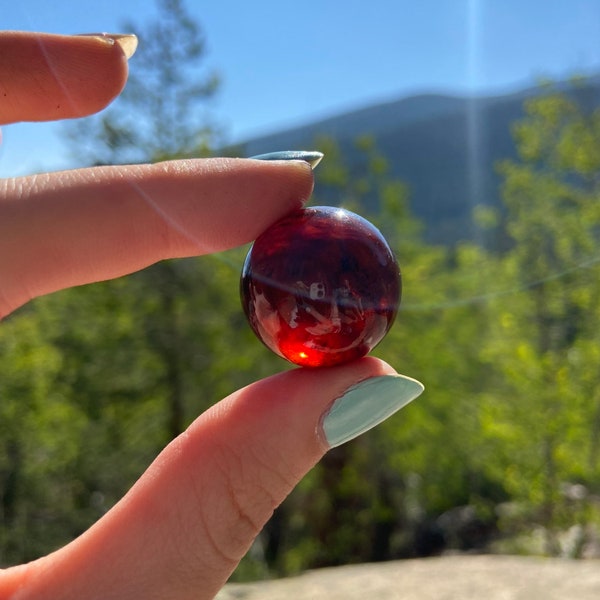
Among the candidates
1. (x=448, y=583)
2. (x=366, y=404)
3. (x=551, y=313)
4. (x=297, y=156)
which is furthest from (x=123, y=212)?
(x=551, y=313)

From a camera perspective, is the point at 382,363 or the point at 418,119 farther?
the point at 418,119

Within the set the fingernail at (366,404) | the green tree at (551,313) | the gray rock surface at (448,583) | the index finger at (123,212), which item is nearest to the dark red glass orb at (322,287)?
the fingernail at (366,404)

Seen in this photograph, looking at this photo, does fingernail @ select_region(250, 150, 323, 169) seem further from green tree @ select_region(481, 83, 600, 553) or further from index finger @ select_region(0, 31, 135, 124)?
green tree @ select_region(481, 83, 600, 553)

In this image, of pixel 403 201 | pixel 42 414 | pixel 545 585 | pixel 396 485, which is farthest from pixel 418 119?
pixel 396 485

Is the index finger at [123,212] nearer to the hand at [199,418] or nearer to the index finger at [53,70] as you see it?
the hand at [199,418]

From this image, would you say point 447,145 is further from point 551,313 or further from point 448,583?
point 448,583

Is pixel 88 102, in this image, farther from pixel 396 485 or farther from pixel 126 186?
pixel 396 485
